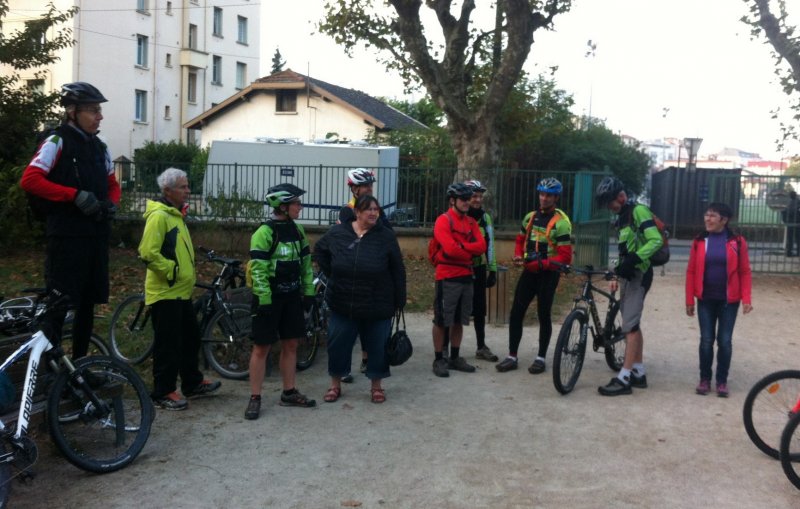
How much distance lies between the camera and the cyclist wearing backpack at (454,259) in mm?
8344

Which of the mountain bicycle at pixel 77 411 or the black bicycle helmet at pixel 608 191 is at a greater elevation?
the black bicycle helmet at pixel 608 191

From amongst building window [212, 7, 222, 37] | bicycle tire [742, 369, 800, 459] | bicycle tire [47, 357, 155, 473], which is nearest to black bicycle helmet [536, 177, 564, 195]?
bicycle tire [742, 369, 800, 459]

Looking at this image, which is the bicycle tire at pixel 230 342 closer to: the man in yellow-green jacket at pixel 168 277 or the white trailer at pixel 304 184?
the man in yellow-green jacket at pixel 168 277

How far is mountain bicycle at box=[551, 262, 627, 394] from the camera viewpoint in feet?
25.3

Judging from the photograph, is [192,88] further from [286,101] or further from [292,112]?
[292,112]

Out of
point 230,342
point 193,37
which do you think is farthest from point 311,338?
point 193,37

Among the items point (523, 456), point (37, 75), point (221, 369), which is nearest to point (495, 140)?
point (37, 75)

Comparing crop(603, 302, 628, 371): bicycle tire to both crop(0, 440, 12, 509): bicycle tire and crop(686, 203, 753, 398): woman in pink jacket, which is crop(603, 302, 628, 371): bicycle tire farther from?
crop(0, 440, 12, 509): bicycle tire

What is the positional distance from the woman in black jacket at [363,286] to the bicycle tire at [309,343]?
4.00 ft

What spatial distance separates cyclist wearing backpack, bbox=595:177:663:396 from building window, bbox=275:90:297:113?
118ft

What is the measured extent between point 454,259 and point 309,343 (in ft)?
5.54

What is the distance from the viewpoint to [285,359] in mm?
7246

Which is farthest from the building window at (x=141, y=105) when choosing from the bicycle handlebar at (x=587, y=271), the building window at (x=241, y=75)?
the bicycle handlebar at (x=587, y=271)

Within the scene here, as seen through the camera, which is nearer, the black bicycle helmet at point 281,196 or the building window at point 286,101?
the black bicycle helmet at point 281,196
